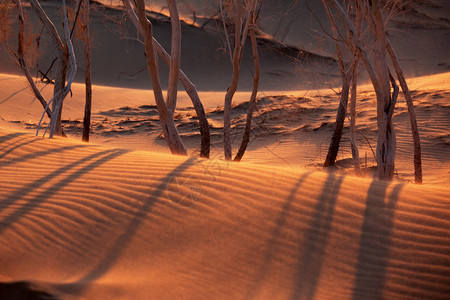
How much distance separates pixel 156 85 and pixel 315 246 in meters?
3.99

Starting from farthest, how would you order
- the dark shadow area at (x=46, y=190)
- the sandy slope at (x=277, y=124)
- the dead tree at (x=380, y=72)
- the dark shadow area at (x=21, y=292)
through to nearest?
1. the sandy slope at (x=277, y=124)
2. the dead tree at (x=380, y=72)
3. the dark shadow area at (x=46, y=190)
4. the dark shadow area at (x=21, y=292)

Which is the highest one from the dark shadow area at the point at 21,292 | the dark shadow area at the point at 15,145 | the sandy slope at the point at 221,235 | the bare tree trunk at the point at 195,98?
the bare tree trunk at the point at 195,98

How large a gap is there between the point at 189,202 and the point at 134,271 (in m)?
0.81

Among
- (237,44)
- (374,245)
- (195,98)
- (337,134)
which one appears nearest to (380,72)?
(237,44)

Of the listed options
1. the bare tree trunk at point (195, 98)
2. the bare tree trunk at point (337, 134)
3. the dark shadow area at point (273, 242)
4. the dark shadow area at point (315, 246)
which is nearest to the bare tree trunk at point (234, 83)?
the bare tree trunk at point (195, 98)

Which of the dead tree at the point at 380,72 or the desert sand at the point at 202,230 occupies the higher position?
the dead tree at the point at 380,72

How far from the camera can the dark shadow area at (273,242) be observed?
2744mm

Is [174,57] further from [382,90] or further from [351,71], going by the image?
Result: [382,90]

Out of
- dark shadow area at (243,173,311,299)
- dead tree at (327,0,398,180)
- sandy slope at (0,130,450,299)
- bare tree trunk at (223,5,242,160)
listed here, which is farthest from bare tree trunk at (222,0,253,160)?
dark shadow area at (243,173,311,299)

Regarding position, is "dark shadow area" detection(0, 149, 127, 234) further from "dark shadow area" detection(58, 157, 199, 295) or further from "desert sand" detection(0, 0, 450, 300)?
"dark shadow area" detection(58, 157, 199, 295)

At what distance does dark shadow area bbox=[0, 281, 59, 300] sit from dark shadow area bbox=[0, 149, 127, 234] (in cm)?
75

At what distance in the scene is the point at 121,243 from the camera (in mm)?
3125

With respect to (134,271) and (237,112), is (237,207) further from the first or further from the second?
(237,112)

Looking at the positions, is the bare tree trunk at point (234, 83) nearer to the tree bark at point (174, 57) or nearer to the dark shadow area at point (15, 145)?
the tree bark at point (174, 57)
